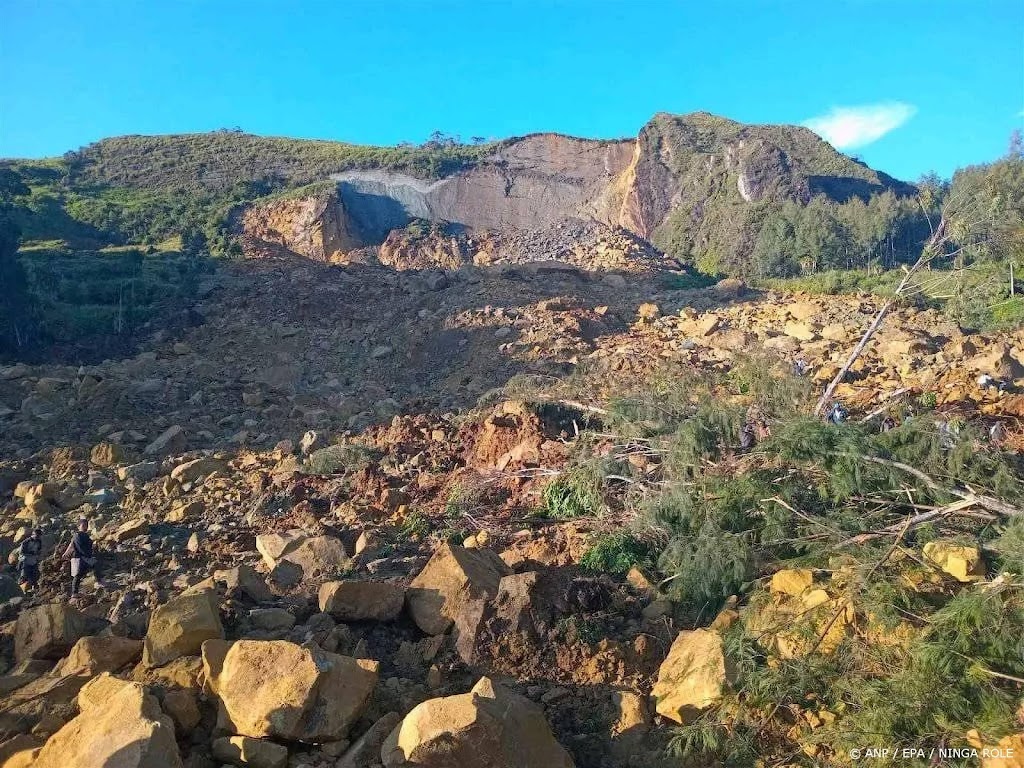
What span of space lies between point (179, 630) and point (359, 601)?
926 millimetres

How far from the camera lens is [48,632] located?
3.54m

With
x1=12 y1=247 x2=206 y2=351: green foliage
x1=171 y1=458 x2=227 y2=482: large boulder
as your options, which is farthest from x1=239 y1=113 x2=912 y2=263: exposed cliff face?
x1=171 y1=458 x2=227 y2=482: large boulder

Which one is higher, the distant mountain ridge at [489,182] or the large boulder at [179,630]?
the distant mountain ridge at [489,182]

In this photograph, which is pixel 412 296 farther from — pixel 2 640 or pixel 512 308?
pixel 2 640

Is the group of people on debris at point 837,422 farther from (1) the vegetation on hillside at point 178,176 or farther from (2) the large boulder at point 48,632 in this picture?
(1) the vegetation on hillside at point 178,176

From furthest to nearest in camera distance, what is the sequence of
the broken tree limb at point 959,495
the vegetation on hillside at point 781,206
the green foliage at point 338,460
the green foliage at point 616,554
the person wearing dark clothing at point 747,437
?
the vegetation on hillside at point 781,206 → the green foliage at point 338,460 → the person wearing dark clothing at point 747,437 → the green foliage at point 616,554 → the broken tree limb at point 959,495

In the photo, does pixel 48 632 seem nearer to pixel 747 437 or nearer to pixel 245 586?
pixel 245 586

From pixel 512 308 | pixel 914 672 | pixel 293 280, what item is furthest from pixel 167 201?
pixel 914 672

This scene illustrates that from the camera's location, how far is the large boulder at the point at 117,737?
2451 millimetres

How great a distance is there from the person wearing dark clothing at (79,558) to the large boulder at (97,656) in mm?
2074

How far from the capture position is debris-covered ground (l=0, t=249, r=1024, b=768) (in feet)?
9.48

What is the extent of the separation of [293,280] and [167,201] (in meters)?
12.4

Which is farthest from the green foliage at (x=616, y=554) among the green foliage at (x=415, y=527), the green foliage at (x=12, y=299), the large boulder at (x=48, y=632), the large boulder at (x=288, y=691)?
the green foliage at (x=12, y=299)

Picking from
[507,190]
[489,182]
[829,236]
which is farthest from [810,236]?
[489,182]
